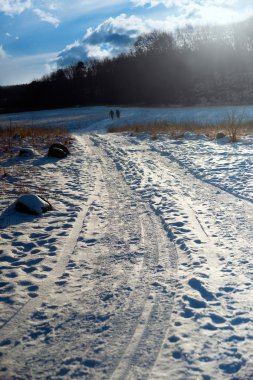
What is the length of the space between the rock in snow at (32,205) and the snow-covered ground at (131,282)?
13 cm

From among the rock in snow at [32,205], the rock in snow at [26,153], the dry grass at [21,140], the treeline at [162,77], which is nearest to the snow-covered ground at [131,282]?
the rock in snow at [32,205]

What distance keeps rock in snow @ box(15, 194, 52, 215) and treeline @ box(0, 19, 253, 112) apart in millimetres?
41351

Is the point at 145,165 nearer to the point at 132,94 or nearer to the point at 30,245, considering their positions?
the point at 30,245

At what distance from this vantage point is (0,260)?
4293mm

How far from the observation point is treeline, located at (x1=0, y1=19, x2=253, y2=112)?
50.4 m

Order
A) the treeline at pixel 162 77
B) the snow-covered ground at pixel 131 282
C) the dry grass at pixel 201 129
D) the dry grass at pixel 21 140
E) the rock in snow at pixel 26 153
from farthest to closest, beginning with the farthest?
the treeline at pixel 162 77 < the dry grass at pixel 201 129 < the dry grass at pixel 21 140 < the rock in snow at pixel 26 153 < the snow-covered ground at pixel 131 282

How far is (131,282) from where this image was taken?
3559 mm

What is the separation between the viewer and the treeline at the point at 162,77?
165 ft

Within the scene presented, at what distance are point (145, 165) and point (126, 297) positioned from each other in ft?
21.9

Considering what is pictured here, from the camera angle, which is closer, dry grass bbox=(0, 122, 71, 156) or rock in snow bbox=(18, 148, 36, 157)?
rock in snow bbox=(18, 148, 36, 157)

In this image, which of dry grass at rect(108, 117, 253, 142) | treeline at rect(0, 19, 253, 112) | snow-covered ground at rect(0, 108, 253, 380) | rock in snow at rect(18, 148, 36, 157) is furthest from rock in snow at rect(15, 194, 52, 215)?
treeline at rect(0, 19, 253, 112)

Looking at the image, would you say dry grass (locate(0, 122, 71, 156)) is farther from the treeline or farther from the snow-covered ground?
the treeline

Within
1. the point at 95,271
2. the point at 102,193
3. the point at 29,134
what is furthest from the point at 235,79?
the point at 95,271

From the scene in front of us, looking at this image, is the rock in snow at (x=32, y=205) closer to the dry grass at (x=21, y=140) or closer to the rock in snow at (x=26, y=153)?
the rock in snow at (x=26, y=153)
